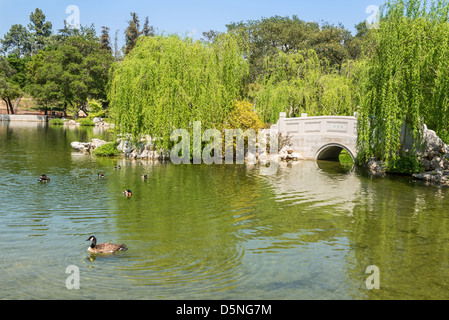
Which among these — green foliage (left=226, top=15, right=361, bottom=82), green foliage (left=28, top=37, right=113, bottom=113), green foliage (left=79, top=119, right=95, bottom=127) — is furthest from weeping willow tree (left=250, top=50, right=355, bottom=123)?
green foliage (left=28, top=37, right=113, bottom=113)

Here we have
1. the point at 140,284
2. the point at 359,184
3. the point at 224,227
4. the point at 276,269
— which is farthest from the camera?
the point at 359,184

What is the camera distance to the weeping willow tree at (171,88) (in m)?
22.4

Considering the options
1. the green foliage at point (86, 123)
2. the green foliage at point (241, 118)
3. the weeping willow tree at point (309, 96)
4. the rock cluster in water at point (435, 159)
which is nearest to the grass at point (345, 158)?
the weeping willow tree at point (309, 96)

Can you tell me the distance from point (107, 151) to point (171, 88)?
658 cm

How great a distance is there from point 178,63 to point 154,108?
9.38 ft

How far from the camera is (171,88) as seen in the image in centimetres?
2228

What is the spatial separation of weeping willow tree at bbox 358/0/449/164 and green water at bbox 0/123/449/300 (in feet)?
9.50

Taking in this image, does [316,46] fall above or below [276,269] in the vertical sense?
above

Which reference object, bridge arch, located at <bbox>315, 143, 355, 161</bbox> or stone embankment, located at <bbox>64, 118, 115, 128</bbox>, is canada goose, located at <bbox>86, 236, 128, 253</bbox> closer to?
bridge arch, located at <bbox>315, 143, 355, 161</bbox>

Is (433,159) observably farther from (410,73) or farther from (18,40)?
(18,40)

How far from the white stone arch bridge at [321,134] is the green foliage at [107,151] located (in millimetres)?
10726
